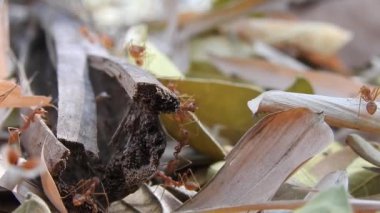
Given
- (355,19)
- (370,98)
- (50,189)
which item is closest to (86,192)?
(50,189)

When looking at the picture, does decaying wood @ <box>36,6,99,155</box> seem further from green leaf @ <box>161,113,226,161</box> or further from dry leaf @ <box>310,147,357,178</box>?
dry leaf @ <box>310,147,357,178</box>

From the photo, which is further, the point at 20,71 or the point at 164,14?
the point at 164,14

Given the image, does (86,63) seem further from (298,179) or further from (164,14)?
(164,14)

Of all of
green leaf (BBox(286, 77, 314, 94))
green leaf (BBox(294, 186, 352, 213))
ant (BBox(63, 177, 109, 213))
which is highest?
green leaf (BBox(294, 186, 352, 213))

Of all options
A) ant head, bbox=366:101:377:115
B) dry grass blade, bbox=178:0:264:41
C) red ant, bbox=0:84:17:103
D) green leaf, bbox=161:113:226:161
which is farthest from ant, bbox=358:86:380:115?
dry grass blade, bbox=178:0:264:41

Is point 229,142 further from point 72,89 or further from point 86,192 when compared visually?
point 86,192

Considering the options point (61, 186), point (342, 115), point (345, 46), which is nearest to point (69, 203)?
point (61, 186)
